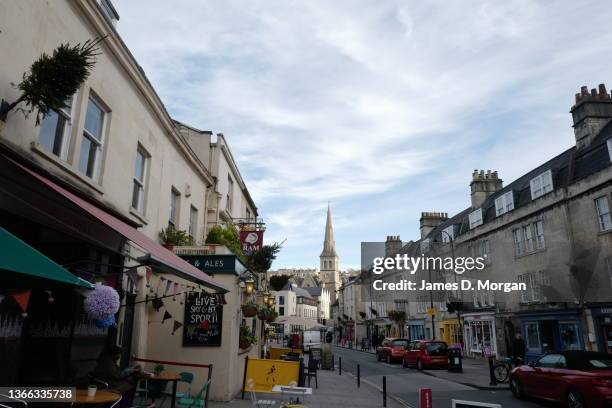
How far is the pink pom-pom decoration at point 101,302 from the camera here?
226 inches

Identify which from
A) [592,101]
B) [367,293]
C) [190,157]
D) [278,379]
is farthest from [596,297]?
[367,293]

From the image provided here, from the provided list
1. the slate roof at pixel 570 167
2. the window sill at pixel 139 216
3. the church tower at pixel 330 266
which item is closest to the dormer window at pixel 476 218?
the slate roof at pixel 570 167

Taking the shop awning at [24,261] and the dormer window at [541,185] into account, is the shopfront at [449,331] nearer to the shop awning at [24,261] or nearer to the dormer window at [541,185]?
the dormer window at [541,185]

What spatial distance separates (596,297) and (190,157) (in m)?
19.9

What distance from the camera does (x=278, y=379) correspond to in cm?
1032

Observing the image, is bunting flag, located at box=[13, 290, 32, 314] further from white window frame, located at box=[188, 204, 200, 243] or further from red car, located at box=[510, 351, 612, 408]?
white window frame, located at box=[188, 204, 200, 243]

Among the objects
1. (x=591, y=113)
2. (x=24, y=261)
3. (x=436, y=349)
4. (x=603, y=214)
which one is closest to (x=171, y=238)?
(x=24, y=261)

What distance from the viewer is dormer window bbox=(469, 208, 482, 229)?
1299 inches

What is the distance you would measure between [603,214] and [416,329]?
27.9 m

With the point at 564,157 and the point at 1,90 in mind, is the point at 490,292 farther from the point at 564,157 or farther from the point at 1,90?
the point at 1,90

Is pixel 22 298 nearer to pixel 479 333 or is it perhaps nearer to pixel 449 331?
pixel 479 333

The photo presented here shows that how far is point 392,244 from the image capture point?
57469mm

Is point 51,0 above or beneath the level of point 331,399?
above

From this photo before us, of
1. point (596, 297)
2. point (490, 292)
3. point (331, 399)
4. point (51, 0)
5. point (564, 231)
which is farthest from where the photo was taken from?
point (490, 292)
